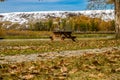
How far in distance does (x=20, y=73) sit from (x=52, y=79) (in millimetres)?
1209

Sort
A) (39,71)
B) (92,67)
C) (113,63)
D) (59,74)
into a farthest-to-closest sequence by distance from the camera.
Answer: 1. (113,63)
2. (92,67)
3. (39,71)
4. (59,74)

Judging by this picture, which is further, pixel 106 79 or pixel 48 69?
pixel 48 69

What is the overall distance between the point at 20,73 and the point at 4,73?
392mm

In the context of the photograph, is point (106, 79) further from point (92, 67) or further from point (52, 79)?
point (92, 67)

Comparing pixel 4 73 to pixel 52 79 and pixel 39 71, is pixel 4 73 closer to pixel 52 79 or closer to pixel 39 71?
pixel 39 71

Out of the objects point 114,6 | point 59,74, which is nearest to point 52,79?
point 59,74

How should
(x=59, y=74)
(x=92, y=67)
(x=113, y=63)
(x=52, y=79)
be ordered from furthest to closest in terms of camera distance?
(x=113, y=63) < (x=92, y=67) < (x=59, y=74) < (x=52, y=79)

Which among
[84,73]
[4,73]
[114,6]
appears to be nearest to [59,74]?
[84,73]

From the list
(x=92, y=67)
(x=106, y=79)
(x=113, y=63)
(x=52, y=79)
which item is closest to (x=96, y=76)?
(x=106, y=79)

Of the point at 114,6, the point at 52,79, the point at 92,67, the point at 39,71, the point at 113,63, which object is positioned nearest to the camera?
the point at 52,79

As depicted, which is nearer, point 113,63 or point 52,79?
point 52,79

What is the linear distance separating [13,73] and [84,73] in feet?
5.34

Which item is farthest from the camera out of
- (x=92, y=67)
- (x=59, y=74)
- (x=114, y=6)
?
(x=114, y=6)

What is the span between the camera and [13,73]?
980cm
